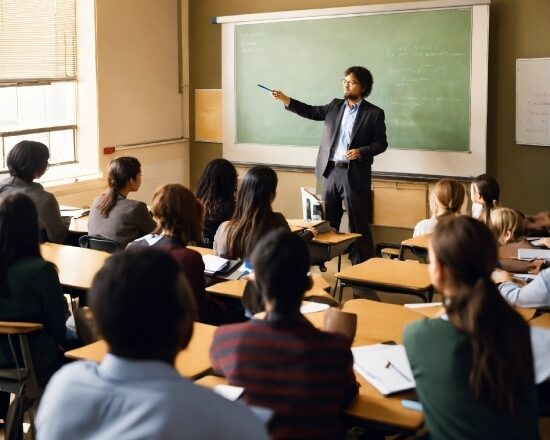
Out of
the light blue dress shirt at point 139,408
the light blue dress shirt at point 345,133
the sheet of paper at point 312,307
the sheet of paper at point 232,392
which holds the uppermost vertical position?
the light blue dress shirt at point 345,133

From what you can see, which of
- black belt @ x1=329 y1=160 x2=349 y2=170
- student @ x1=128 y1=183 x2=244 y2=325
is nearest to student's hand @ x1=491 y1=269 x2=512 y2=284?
student @ x1=128 y1=183 x2=244 y2=325

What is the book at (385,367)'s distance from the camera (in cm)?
246

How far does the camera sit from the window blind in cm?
659

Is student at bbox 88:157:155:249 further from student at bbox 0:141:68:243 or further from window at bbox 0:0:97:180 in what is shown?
window at bbox 0:0:97:180

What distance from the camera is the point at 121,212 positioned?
4.59 meters

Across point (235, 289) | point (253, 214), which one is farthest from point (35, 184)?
point (235, 289)

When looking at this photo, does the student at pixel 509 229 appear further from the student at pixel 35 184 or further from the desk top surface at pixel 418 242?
the student at pixel 35 184

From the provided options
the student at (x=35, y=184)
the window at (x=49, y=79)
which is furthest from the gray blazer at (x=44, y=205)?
the window at (x=49, y=79)

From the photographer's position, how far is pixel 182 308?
1.49 m

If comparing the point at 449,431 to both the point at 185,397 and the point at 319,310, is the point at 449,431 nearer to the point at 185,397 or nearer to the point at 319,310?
the point at 185,397

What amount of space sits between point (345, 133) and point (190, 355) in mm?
4118

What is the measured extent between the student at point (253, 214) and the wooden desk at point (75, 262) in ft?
2.09

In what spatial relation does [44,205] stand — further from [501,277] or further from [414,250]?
[501,277]

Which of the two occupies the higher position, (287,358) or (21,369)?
(287,358)
